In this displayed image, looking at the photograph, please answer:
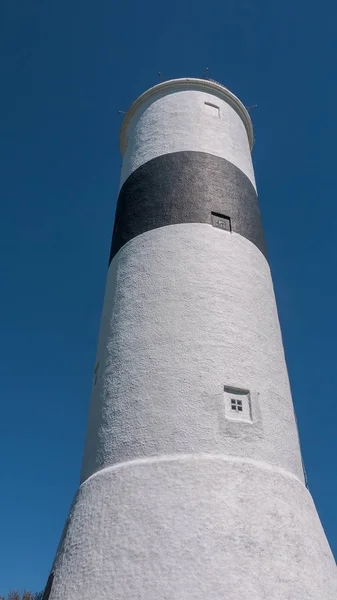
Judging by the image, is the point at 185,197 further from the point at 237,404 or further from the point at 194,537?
the point at 194,537

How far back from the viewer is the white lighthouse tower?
18.0ft

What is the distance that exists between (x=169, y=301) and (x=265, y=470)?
9.07 ft

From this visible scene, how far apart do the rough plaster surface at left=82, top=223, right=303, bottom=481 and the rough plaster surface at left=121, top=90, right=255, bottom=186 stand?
2.31 meters

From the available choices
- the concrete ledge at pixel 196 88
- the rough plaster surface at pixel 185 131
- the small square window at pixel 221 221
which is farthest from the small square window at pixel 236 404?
the concrete ledge at pixel 196 88

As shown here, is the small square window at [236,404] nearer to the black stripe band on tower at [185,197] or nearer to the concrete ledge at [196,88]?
the black stripe band on tower at [185,197]

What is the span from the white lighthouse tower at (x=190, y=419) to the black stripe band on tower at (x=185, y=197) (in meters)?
0.03

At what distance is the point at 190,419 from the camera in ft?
21.4

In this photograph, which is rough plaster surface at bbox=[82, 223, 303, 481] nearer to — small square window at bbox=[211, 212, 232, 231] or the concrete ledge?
small square window at bbox=[211, 212, 232, 231]

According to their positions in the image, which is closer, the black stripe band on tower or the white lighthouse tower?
the white lighthouse tower

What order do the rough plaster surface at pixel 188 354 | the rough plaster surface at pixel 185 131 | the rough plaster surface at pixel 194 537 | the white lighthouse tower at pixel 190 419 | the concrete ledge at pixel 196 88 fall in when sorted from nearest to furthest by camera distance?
the rough plaster surface at pixel 194 537 → the white lighthouse tower at pixel 190 419 → the rough plaster surface at pixel 188 354 → the rough plaster surface at pixel 185 131 → the concrete ledge at pixel 196 88

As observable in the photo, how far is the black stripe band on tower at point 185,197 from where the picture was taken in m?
8.99

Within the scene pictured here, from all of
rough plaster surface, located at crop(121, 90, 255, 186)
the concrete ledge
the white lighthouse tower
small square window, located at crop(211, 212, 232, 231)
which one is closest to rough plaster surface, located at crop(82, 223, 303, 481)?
the white lighthouse tower

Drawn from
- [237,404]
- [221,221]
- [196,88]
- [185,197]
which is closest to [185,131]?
[196,88]

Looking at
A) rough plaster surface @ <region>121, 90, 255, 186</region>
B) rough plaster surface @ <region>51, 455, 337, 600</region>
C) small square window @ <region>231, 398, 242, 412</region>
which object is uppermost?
rough plaster surface @ <region>121, 90, 255, 186</region>
